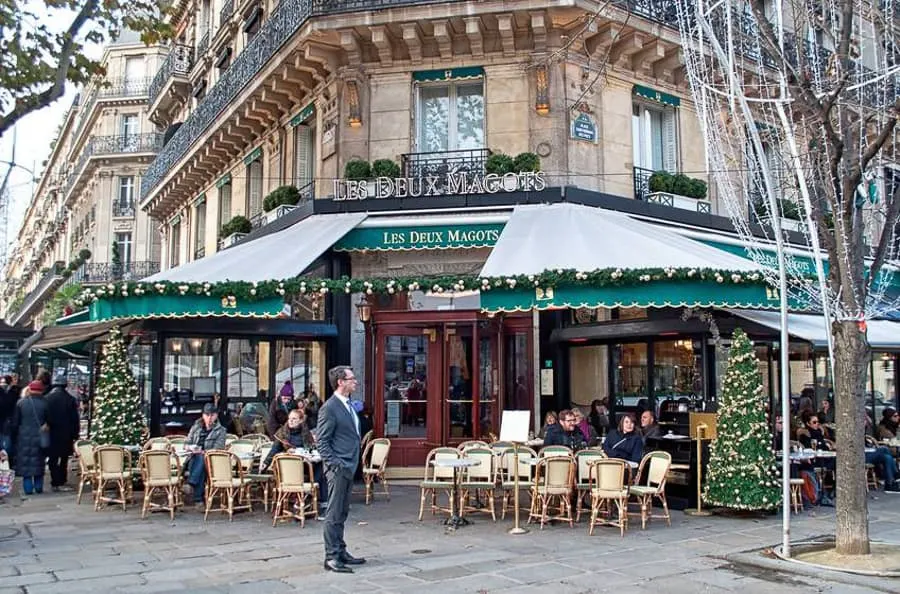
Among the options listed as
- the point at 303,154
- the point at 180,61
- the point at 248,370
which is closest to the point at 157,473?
the point at 248,370

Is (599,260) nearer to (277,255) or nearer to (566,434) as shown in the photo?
(566,434)

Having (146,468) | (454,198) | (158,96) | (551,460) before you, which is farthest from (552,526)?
(158,96)

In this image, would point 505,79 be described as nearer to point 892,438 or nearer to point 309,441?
point 309,441

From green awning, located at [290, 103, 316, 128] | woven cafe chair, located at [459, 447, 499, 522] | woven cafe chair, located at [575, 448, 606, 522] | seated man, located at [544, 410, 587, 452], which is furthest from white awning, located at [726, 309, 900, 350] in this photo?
green awning, located at [290, 103, 316, 128]

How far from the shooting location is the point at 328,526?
6.93 meters

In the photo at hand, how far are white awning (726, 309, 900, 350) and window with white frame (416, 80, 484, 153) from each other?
16.6 ft

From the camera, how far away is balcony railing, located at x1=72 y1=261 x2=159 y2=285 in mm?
36950

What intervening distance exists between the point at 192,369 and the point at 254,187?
5767mm

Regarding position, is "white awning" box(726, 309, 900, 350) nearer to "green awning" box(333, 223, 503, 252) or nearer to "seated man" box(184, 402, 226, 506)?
"green awning" box(333, 223, 503, 252)

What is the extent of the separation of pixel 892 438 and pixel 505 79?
8315 millimetres

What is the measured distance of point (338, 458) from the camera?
278 inches

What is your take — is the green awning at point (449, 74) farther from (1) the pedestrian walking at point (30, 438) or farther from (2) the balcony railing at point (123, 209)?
(2) the balcony railing at point (123, 209)

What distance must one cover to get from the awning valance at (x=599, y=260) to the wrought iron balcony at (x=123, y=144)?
31539 mm

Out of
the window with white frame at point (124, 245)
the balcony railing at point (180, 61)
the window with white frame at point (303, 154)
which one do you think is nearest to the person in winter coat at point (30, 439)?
the window with white frame at point (303, 154)
